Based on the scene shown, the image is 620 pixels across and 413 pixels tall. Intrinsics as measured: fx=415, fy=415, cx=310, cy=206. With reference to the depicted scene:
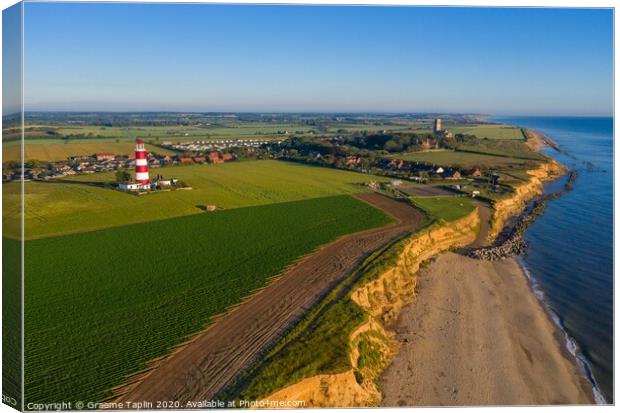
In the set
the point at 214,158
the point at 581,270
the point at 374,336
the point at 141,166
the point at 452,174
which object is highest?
the point at 214,158

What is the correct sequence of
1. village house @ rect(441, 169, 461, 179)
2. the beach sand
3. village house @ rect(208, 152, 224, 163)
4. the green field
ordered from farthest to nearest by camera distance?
village house @ rect(208, 152, 224, 163) → village house @ rect(441, 169, 461, 179) → the green field → the beach sand

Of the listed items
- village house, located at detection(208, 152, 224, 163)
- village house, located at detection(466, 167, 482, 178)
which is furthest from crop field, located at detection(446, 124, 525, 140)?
village house, located at detection(208, 152, 224, 163)

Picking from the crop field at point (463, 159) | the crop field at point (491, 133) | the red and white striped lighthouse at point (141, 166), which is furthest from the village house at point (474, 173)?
the crop field at point (491, 133)

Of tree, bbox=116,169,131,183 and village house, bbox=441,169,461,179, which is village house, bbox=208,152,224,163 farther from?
village house, bbox=441,169,461,179

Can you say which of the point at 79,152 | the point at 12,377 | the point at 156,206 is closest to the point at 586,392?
the point at 12,377

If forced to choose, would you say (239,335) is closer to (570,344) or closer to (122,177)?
(570,344)

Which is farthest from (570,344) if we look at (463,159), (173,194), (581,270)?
(463,159)

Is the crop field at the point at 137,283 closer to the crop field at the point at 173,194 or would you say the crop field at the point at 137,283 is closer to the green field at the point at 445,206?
the crop field at the point at 173,194
